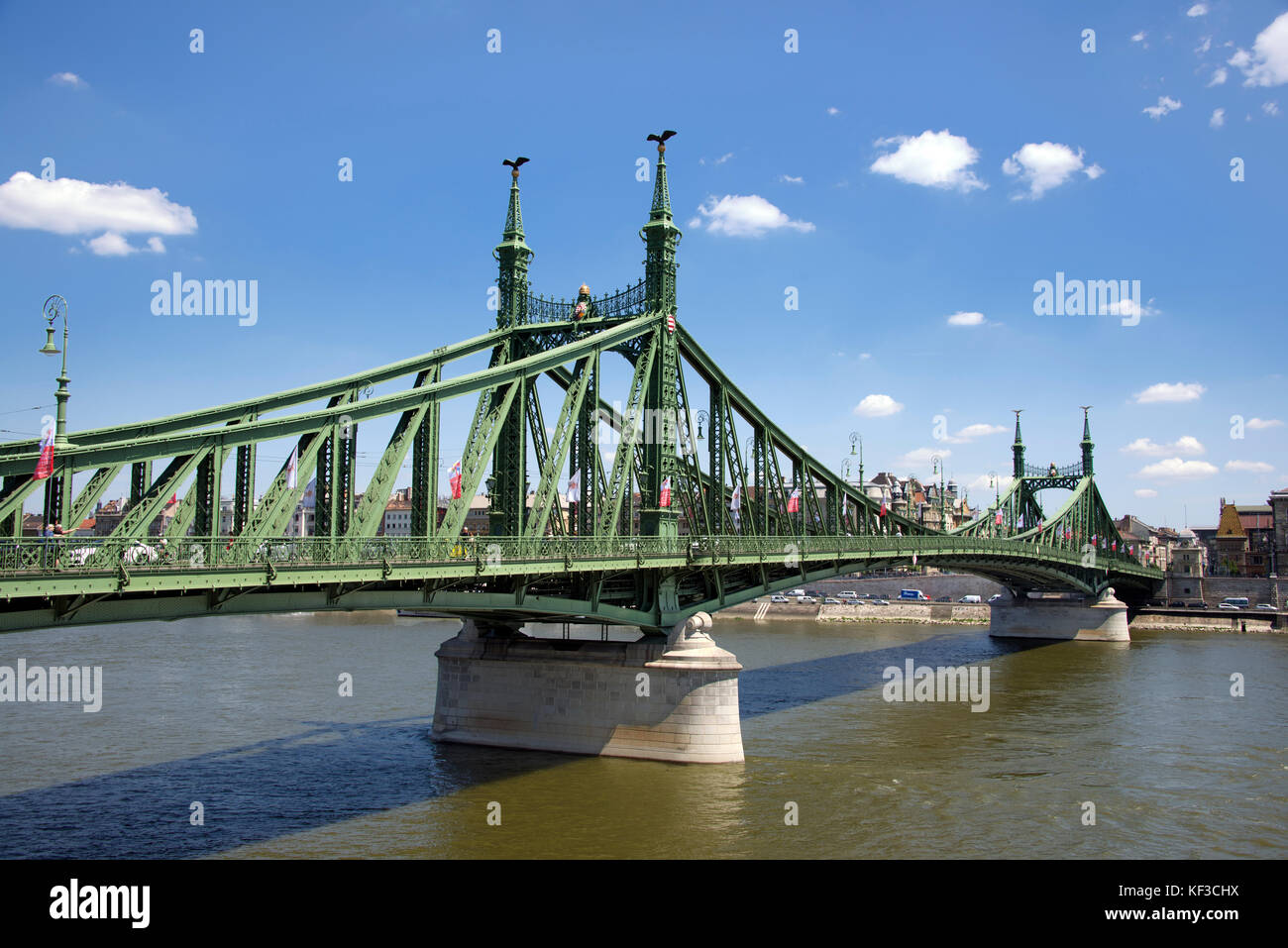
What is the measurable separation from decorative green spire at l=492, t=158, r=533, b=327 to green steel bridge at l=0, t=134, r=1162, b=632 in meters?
0.08

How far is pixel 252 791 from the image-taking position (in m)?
29.5

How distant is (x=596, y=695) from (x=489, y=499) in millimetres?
8905

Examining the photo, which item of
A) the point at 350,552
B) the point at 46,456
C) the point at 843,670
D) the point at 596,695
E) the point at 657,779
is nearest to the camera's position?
the point at 46,456

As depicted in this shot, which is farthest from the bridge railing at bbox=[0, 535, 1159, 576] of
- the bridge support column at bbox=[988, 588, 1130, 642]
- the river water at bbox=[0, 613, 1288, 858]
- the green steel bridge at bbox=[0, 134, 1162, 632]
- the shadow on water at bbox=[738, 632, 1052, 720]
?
the bridge support column at bbox=[988, 588, 1130, 642]

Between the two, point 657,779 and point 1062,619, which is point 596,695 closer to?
point 657,779

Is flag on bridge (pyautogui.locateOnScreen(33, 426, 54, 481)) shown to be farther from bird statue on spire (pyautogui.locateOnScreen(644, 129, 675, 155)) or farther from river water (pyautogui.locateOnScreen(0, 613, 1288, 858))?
bird statue on spire (pyautogui.locateOnScreen(644, 129, 675, 155))

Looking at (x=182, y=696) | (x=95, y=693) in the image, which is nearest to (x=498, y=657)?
(x=182, y=696)

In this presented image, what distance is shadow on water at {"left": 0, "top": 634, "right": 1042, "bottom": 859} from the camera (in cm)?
2472

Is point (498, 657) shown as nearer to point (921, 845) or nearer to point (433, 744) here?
point (433, 744)

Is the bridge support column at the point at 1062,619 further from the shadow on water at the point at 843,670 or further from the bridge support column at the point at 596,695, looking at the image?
the bridge support column at the point at 596,695

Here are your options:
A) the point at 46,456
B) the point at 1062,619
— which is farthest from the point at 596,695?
the point at 1062,619

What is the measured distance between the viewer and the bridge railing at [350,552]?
16672mm

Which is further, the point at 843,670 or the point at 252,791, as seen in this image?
the point at 843,670

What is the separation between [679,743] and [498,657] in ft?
25.9
